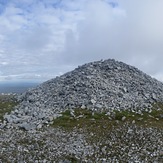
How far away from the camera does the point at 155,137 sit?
3431 centimetres

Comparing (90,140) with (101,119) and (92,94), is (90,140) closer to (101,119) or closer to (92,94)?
(101,119)

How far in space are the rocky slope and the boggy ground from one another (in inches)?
100

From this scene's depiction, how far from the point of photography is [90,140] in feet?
112

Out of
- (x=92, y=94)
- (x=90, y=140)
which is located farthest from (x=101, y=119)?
(x=92, y=94)

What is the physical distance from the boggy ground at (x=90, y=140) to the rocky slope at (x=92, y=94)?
254cm

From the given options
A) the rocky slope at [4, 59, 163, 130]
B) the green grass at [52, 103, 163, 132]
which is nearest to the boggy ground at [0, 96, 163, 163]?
the green grass at [52, 103, 163, 132]

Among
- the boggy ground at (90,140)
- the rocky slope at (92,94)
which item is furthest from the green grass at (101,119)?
the rocky slope at (92,94)

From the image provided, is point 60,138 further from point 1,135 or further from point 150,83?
point 150,83

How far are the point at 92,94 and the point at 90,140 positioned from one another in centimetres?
1579

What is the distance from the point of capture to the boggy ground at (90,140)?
98.2 ft

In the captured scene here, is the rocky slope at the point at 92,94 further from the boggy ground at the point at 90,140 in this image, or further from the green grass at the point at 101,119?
the boggy ground at the point at 90,140

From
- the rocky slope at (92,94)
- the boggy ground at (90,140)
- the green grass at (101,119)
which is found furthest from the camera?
the rocky slope at (92,94)

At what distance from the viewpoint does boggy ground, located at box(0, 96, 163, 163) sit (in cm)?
2992

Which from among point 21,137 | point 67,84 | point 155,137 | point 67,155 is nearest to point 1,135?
point 21,137
